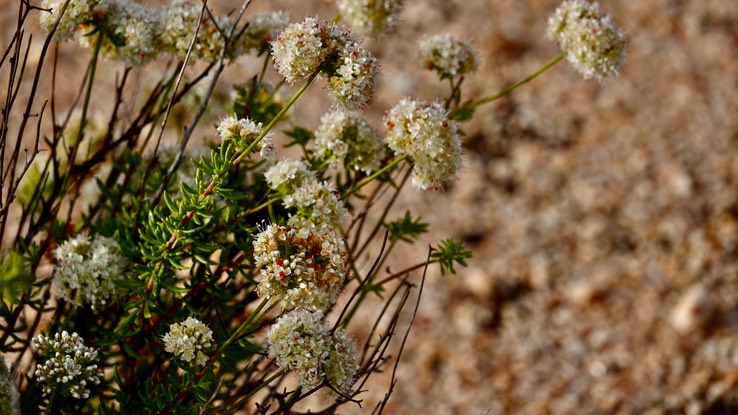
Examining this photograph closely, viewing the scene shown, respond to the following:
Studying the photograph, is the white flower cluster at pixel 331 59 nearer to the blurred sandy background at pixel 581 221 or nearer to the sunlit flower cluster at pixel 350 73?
the sunlit flower cluster at pixel 350 73

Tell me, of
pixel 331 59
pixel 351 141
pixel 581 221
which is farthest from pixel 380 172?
pixel 581 221

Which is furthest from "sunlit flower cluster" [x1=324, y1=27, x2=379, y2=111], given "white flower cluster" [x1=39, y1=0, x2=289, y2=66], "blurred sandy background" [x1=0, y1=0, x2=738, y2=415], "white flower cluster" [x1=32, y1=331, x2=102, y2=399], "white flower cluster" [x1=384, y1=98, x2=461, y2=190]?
"blurred sandy background" [x1=0, y1=0, x2=738, y2=415]

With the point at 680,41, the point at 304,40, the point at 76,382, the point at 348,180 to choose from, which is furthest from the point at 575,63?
the point at 680,41

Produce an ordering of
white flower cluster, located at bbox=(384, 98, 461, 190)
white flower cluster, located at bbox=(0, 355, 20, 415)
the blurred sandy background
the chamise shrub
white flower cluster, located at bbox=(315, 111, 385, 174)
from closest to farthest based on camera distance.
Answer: white flower cluster, located at bbox=(0, 355, 20, 415) → the chamise shrub → white flower cluster, located at bbox=(384, 98, 461, 190) → white flower cluster, located at bbox=(315, 111, 385, 174) → the blurred sandy background

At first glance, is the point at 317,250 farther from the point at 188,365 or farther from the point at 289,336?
the point at 188,365

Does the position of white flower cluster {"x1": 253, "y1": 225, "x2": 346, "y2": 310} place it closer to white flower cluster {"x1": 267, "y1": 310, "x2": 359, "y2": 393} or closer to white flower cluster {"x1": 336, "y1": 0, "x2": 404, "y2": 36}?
white flower cluster {"x1": 267, "y1": 310, "x2": 359, "y2": 393}

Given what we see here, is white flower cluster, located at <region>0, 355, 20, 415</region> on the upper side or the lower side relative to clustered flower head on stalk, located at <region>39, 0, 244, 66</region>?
lower
